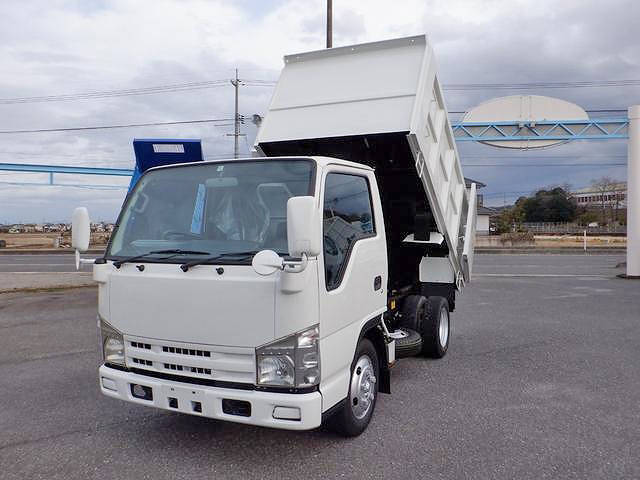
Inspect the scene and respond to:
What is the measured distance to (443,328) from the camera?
6.52 m

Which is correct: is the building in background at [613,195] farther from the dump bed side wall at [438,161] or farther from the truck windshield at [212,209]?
the truck windshield at [212,209]

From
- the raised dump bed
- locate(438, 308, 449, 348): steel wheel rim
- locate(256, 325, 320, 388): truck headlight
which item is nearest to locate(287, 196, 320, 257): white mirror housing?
locate(256, 325, 320, 388): truck headlight

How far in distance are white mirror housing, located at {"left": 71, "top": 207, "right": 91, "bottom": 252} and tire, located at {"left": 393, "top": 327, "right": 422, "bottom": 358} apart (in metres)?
3.00

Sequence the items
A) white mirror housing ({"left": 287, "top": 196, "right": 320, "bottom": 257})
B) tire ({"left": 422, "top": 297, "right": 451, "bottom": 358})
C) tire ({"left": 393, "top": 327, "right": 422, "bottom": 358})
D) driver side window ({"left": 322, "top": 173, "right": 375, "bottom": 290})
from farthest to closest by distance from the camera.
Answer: tire ({"left": 422, "top": 297, "right": 451, "bottom": 358}), tire ({"left": 393, "top": 327, "right": 422, "bottom": 358}), driver side window ({"left": 322, "top": 173, "right": 375, "bottom": 290}), white mirror housing ({"left": 287, "top": 196, "right": 320, "bottom": 257})

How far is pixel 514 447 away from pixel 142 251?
3012 millimetres

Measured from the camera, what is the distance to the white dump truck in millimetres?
3293

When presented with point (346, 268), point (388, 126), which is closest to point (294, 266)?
point (346, 268)

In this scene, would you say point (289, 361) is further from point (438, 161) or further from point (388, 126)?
point (438, 161)

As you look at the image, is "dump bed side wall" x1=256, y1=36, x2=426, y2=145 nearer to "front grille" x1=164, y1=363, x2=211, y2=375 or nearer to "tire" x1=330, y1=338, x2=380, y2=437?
"tire" x1=330, y1=338, x2=380, y2=437

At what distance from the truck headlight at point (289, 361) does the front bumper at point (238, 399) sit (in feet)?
0.27

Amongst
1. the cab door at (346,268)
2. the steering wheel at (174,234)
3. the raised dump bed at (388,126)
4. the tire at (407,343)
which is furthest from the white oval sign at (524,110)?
the steering wheel at (174,234)

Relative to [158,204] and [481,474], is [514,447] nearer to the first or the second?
[481,474]

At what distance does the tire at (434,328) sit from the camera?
20.0 feet

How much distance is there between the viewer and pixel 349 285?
12.7 feet
